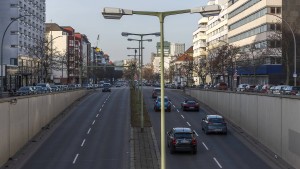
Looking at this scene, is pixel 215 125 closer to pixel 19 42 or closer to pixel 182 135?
pixel 182 135

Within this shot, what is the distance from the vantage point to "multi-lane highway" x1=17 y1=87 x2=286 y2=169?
2938 centimetres

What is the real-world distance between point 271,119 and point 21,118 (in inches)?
713

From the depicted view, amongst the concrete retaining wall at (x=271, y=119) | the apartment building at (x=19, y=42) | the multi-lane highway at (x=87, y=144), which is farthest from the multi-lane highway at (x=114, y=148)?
the apartment building at (x=19, y=42)

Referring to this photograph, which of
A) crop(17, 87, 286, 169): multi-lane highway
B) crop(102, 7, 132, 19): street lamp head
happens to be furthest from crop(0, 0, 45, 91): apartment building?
crop(102, 7, 132, 19): street lamp head

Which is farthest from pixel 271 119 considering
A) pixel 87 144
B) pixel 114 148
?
pixel 87 144

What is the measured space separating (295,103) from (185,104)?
104 ft

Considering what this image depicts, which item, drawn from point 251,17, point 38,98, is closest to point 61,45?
point 251,17

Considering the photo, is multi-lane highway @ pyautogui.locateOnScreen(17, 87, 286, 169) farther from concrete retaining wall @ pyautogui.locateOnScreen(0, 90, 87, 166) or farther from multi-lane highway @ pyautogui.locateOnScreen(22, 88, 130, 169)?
concrete retaining wall @ pyautogui.locateOnScreen(0, 90, 87, 166)

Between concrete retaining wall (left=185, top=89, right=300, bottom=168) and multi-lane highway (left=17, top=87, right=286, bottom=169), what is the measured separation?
3.87 feet

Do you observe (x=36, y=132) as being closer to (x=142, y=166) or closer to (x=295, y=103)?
(x=142, y=166)

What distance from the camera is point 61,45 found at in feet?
538

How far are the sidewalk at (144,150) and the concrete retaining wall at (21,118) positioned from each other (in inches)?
318

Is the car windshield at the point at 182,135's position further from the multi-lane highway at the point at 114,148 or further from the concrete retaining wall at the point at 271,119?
the concrete retaining wall at the point at 271,119

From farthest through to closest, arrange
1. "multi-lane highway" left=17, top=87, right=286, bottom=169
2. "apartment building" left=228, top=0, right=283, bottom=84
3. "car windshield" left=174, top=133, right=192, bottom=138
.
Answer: "apartment building" left=228, top=0, right=283, bottom=84 < "car windshield" left=174, top=133, right=192, bottom=138 < "multi-lane highway" left=17, top=87, right=286, bottom=169
